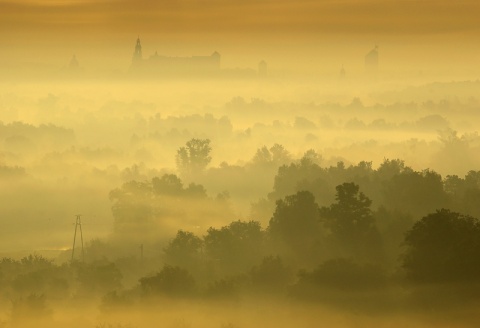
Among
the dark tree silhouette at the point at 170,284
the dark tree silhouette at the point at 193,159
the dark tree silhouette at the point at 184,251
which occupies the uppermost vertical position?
the dark tree silhouette at the point at 193,159

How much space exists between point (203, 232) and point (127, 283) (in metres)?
22.5

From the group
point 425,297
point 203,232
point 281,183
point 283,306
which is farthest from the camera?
point 281,183

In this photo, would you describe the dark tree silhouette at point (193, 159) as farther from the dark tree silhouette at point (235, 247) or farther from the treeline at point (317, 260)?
the dark tree silhouette at point (235, 247)

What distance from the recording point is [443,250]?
4559cm

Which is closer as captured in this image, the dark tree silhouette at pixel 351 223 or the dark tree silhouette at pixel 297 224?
the dark tree silhouette at pixel 351 223

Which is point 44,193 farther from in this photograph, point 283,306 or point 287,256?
point 283,306

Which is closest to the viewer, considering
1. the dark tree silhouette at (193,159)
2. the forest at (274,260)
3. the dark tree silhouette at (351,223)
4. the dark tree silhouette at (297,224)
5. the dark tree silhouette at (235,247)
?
the forest at (274,260)

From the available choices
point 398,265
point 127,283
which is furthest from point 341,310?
point 127,283

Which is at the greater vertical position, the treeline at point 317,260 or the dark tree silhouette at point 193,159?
the dark tree silhouette at point 193,159

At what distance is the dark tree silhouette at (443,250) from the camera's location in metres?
44.4

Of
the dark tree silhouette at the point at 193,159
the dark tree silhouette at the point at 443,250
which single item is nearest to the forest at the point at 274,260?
the dark tree silhouette at the point at 443,250

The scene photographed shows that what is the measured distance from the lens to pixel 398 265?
50.4 meters

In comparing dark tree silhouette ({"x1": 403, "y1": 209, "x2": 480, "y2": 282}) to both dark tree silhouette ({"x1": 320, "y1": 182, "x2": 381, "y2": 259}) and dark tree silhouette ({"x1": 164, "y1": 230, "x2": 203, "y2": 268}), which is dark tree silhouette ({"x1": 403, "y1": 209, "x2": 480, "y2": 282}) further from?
dark tree silhouette ({"x1": 164, "y1": 230, "x2": 203, "y2": 268})

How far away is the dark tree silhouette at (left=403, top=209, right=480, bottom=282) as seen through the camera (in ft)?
146
